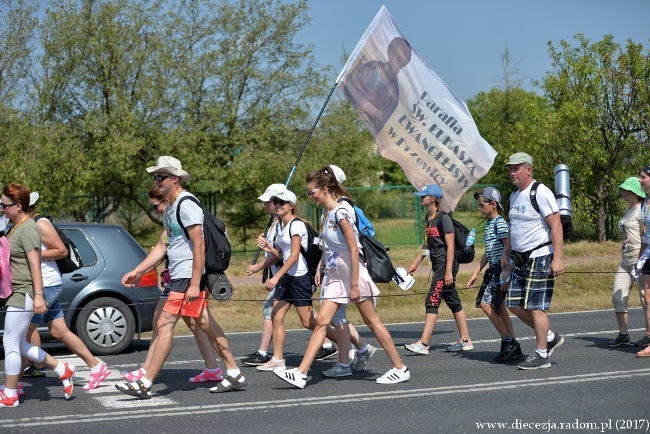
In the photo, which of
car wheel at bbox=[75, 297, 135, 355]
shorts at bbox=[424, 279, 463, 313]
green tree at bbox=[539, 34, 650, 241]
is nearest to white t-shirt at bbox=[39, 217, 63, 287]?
car wheel at bbox=[75, 297, 135, 355]

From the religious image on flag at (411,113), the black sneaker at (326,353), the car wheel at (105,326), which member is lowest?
the black sneaker at (326,353)

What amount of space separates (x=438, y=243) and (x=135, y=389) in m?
3.81

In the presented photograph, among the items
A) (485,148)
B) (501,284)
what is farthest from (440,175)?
(501,284)

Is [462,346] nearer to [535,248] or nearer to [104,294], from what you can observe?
[535,248]

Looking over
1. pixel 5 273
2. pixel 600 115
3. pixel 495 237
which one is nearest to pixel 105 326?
pixel 5 273

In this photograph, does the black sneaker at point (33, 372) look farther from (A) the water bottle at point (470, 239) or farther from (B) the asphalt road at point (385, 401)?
(A) the water bottle at point (470, 239)

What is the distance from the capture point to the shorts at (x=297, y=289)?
29.9ft

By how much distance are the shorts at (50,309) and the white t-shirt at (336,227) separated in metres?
2.34

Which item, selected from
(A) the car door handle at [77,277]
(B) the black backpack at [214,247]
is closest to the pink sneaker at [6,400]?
(B) the black backpack at [214,247]

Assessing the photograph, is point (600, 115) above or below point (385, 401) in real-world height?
above

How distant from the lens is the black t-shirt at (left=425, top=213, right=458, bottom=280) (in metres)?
10.2

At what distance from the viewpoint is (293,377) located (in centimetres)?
811

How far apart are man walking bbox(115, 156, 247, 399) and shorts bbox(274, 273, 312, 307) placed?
111 centimetres

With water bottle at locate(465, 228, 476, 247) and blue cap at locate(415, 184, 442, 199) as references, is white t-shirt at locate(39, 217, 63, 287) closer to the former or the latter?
blue cap at locate(415, 184, 442, 199)
